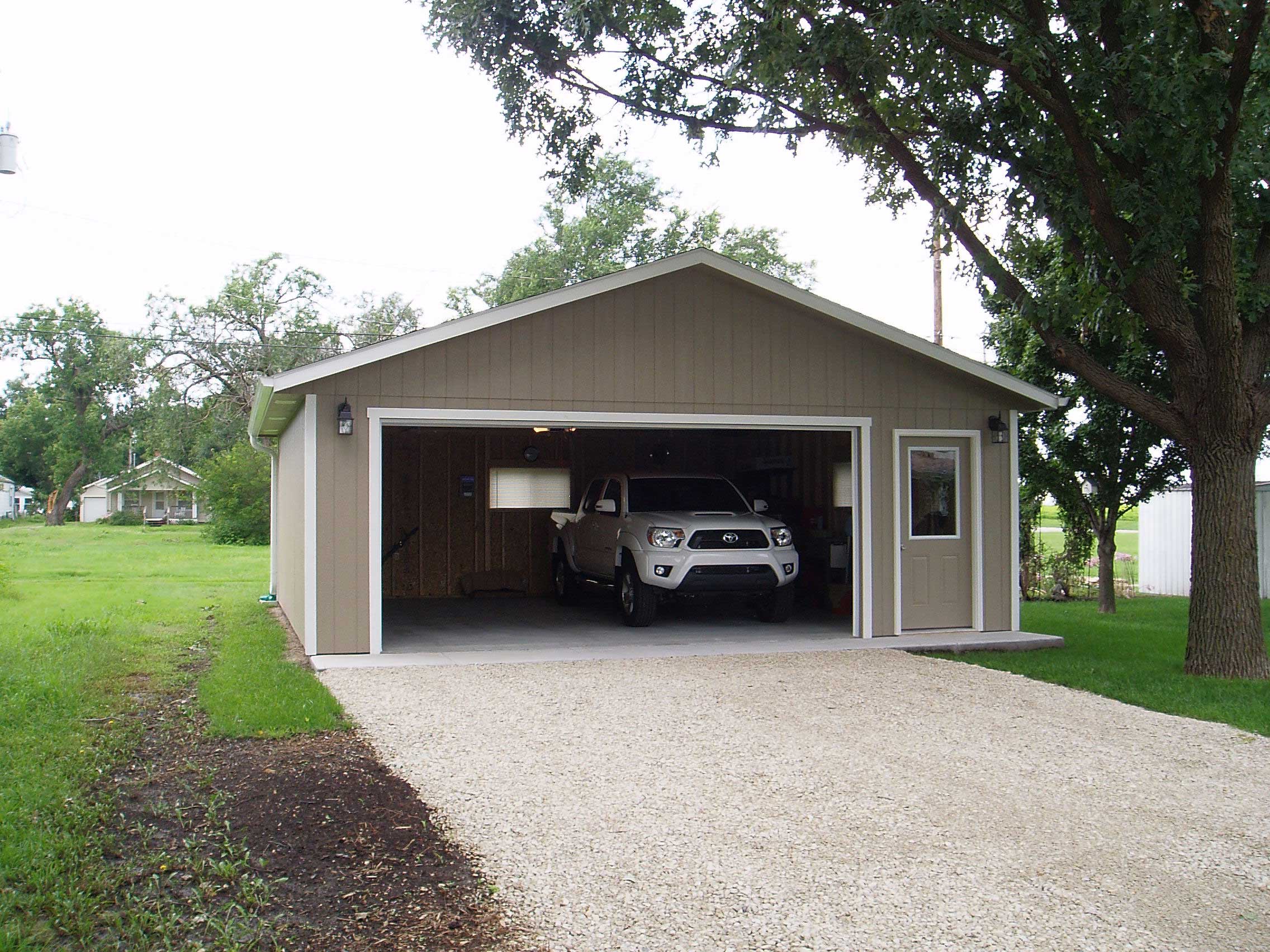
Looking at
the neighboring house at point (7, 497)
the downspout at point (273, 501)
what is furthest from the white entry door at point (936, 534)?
the neighboring house at point (7, 497)

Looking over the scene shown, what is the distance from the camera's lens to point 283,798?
5211mm

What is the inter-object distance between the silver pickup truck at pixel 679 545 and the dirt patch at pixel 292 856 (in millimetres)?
5481

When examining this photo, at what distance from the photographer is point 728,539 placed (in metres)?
11.4

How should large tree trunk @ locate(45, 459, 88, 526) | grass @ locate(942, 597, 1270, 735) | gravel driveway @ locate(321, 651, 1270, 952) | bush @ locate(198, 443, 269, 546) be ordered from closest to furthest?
gravel driveway @ locate(321, 651, 1270, 952)
grass @ locate(942, 597, 1270, 735)
bush @ locate(198, 443, 269, 546)
large tree trunk @ locate(45, 459, 88, 526)

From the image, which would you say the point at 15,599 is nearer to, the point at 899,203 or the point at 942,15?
the point at 899,203

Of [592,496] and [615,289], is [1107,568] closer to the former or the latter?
[592,496]

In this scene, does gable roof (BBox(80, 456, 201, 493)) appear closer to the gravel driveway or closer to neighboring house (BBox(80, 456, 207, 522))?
neighboring house (BBox(80, 456, 207, 522))

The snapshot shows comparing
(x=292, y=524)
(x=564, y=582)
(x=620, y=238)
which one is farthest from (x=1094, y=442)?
(x=620, y=238)

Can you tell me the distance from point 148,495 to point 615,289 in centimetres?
5198

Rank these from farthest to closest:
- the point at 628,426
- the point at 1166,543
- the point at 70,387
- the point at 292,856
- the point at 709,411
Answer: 1. the point at 70,387
2. the point at 1166,543
3. the point at 628,426
4. the point at 709,411
5. the point at 292,856

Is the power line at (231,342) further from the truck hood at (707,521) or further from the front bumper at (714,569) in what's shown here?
the front bumper at (714,569)

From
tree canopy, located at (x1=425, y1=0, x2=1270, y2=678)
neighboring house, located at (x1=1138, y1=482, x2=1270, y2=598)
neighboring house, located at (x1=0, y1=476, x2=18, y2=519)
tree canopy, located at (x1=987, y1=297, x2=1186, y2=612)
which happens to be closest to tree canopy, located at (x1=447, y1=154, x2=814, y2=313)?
neighboring house, located at (x1=1138, y1=482, x2=1270, y2=598)

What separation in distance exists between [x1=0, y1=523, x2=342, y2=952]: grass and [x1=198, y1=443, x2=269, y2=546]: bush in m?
13.1

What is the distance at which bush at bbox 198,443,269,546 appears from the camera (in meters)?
32.1
